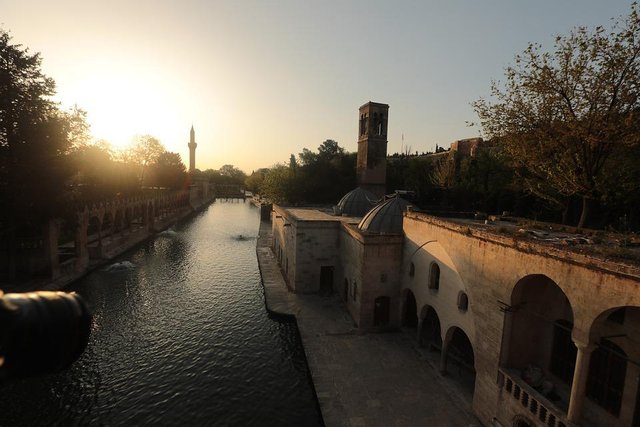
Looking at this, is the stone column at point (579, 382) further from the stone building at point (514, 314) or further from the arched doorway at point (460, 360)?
the arched doorway at point (460, 360)

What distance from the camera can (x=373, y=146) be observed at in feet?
144

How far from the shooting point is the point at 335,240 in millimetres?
28016

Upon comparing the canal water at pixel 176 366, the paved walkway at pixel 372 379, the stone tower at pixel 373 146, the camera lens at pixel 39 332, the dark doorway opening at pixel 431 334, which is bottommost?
the canal water at pixel 176 366

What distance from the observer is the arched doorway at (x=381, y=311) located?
22.0 m

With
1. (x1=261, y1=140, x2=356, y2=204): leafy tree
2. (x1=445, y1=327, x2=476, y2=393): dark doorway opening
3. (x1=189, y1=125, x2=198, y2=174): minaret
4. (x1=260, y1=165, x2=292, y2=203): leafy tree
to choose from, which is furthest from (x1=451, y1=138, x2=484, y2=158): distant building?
(x1=189, y1=125, x2=198, y2=174): minaret

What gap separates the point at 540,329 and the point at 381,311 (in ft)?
32.2

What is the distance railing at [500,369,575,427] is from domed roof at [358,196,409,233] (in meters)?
12.2

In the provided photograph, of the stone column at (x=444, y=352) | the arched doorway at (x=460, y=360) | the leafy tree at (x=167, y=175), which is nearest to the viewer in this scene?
the arched doorway at (x=460, y=360)

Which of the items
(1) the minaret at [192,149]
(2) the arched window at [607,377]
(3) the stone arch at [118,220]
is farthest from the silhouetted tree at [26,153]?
(1) the minaret at [192,149]

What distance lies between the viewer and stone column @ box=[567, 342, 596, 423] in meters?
10.3

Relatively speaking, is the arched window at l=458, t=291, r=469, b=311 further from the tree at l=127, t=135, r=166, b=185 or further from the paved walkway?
the tree at l=127, t=135, r=166, b=185

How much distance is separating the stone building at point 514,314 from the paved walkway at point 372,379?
0.92m

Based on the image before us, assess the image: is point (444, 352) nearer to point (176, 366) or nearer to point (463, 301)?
point (463, 301)

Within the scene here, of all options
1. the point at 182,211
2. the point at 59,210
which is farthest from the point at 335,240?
the point at 182,211
